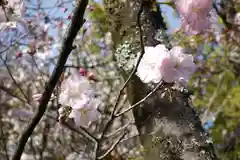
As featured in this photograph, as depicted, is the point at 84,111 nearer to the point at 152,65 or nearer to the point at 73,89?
the point at 73,89

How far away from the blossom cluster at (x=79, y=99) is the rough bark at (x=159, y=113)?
0.16 m

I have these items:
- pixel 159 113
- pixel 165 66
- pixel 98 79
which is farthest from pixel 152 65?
pixel 98 79

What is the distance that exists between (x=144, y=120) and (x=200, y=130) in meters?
0.20

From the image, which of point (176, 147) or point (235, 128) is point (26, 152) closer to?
point (235, 128)

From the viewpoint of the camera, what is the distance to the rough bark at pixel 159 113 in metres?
1.36

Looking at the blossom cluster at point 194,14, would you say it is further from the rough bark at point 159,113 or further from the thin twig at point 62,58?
the thin twig at point 62,58

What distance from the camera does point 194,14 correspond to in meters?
1.44

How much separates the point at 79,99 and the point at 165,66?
0.35 m

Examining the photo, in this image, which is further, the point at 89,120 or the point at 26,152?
the point at 26,152

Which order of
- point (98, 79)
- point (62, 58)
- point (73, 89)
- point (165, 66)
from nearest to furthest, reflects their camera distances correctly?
point (62, 58)
point (165, 66)
point (73, 89)
point (98, 79)

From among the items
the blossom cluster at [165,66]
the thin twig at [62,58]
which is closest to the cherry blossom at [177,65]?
the blossom cluster at [165,66]

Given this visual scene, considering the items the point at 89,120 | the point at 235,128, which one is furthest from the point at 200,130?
the point at 235,128

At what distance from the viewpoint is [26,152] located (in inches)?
168

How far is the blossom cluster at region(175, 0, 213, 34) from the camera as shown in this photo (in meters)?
1.39
